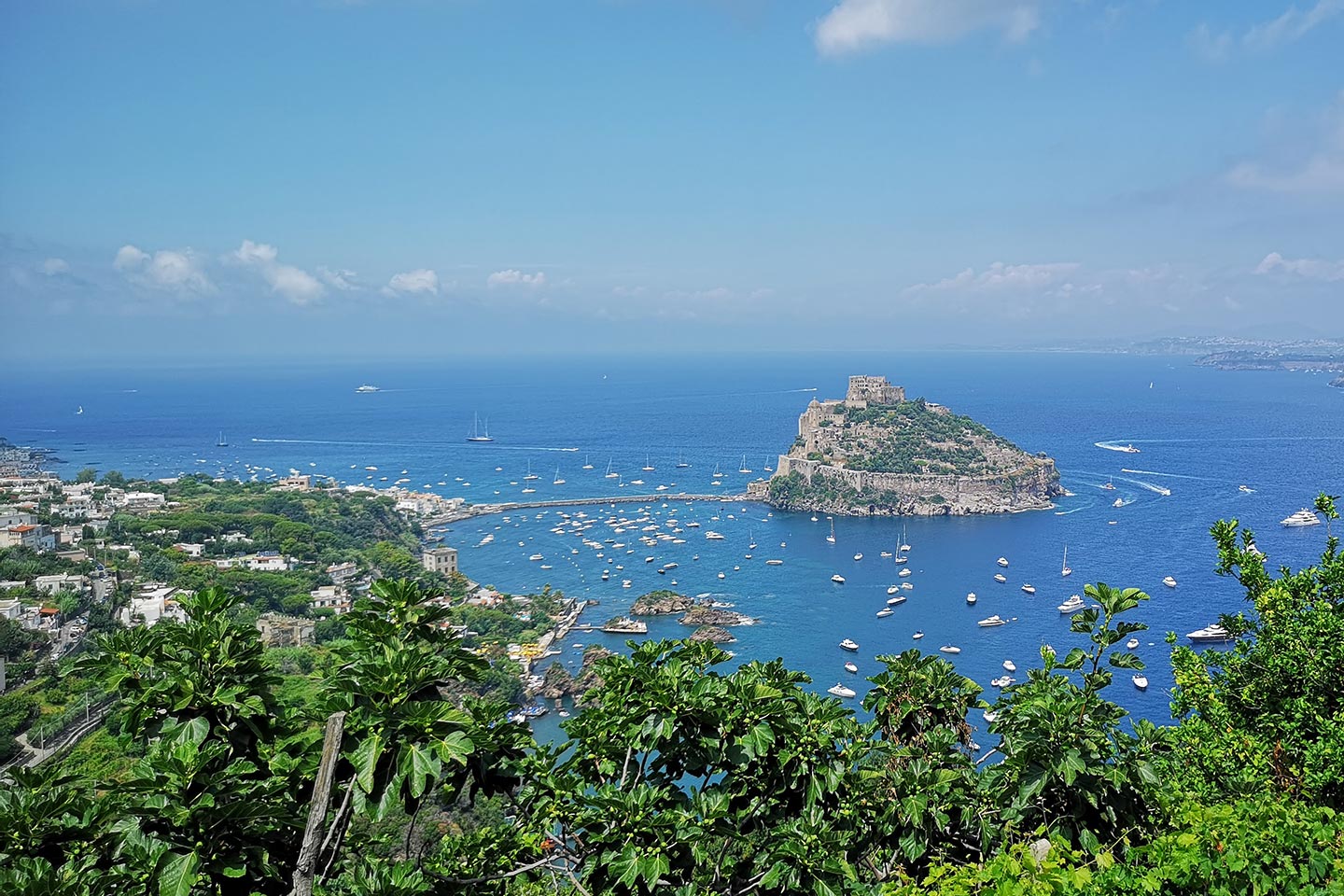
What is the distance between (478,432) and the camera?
6800 cm

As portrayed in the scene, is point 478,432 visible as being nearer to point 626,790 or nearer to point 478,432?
point 478,432

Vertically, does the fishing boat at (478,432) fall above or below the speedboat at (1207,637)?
above

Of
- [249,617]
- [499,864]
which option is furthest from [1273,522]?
[499,864]

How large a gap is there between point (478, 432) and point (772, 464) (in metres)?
28.0

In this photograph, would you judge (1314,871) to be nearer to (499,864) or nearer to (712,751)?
(712,751)

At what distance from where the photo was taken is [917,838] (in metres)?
2.68

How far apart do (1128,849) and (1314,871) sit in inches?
15.9

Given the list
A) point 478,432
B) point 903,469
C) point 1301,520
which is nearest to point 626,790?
→ point 1301,520

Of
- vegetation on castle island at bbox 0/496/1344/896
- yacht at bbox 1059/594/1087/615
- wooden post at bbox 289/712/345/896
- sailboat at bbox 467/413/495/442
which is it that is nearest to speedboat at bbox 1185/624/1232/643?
yacht at bbox 1059/594/1087/615

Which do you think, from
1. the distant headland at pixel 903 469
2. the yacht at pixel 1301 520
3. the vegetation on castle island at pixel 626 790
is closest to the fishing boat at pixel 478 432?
the distant headland at pixel 903 469

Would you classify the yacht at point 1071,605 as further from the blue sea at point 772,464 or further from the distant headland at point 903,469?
the distant headland at point 903,469

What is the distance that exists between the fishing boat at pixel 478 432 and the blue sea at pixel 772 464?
Answer: 1.31m

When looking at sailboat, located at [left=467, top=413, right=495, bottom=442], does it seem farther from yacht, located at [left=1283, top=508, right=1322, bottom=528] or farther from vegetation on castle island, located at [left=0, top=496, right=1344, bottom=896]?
vegetation on castle island, located at [left=0, top=496, right=1344, bottom=896]

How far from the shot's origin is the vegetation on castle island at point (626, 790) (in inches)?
78.4
